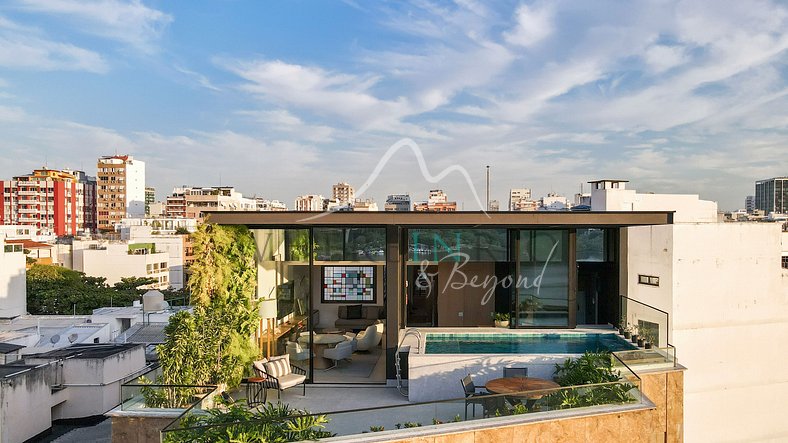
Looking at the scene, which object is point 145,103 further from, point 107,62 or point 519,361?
point 519,361

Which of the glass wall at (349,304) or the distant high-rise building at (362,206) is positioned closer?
the glass wall at (349,304)

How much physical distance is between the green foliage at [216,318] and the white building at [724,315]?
13.6 metres

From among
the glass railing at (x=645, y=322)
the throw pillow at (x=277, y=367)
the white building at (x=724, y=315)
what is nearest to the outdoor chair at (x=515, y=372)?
the glass railing at (x=645, y=322)

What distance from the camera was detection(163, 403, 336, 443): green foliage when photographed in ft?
20.5

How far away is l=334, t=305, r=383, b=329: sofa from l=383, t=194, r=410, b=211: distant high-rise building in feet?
11.2

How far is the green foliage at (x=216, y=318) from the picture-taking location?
8477 mm

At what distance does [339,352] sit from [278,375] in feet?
6.14

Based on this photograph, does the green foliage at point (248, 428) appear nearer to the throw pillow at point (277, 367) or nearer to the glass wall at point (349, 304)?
the throw pillow at point (277, 367)

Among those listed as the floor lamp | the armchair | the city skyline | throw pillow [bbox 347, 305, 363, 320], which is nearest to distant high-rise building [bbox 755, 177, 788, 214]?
the city skyline

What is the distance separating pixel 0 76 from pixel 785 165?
54.5 metres

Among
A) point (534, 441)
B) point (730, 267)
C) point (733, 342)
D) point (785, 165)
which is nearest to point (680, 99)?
point (730, 267)

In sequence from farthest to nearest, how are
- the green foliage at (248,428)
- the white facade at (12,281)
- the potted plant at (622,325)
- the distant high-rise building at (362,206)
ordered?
the white facade at (12,281) < the distant high-rise building at (362,206) < the potted plant at (622,325) < the green foliage at (248,428)

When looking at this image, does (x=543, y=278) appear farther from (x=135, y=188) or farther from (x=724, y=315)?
(x=135, y=188)

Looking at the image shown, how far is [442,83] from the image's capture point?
79.8ft
